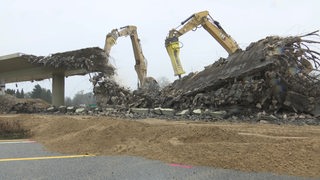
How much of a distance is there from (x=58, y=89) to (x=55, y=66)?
431cm

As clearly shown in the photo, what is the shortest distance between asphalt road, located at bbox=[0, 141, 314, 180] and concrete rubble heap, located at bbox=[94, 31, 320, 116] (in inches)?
435

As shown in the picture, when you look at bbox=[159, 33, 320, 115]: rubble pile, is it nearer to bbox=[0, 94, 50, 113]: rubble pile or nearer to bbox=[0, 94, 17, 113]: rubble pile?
bbox=[0, 94, 50, 113]: rubble pile

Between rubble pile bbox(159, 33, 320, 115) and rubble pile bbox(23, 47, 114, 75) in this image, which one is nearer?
rubble pile bbox(159, 33, 320, 115)

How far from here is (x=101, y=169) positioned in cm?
741

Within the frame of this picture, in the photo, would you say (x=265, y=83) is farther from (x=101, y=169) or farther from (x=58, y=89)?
(x=58, y=89)

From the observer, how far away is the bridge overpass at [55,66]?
3159cm

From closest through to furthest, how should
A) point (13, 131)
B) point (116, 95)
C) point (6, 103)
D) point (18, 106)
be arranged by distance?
1. point (13, 131)
2. point (116, 95)
3. point (18, 106)
4. point (6, 103)

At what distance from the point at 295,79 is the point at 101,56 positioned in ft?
56.7

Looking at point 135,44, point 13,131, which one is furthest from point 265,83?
point 135,44

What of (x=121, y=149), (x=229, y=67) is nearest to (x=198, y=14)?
(x=229, y=67)

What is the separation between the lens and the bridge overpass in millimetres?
31594

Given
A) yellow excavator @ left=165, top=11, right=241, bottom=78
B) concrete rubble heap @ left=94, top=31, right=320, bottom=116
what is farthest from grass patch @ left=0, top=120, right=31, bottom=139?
yellow excavator @ left=165, top=11, right=241, bottom=78

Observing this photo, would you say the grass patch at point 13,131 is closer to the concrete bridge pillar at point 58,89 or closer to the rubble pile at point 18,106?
the rubble pile at point 18,106

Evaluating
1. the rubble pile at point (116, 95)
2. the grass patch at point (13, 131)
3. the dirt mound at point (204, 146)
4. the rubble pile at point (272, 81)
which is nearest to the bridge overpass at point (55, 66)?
the rubble pile at point (116, 95)
